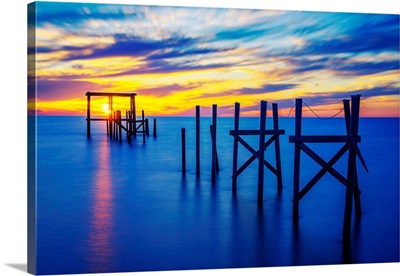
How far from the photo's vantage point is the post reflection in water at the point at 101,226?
6797mm

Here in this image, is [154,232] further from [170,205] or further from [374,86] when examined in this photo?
[374,86]

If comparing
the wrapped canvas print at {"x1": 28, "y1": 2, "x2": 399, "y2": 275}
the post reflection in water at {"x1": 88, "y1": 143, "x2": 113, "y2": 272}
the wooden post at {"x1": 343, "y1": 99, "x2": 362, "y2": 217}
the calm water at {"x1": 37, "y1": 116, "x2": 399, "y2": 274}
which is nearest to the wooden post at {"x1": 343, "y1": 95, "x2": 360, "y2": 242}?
the wrapped canvas print at {"x1": 28, "y1": 2, "x2": 399, "y2": 275}

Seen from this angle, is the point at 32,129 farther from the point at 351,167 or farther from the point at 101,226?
the point at 351,167

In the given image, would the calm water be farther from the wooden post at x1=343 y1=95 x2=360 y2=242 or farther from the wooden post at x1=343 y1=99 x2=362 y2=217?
the wooden post at x1=343 y1=95 x2=360 y2=242

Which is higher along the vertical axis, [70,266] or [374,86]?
[374,86]

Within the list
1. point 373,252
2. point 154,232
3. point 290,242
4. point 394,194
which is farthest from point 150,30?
point 394,194

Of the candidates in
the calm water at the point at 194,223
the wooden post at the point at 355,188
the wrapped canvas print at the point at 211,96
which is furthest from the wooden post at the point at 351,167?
the wooden post at the point at 355,188

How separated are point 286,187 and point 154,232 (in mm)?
3678

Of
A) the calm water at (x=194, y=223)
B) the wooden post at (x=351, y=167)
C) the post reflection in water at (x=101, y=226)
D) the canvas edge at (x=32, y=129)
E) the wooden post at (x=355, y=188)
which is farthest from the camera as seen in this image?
the wooden post at (x=355, y=188)

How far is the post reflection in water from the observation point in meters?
6.80

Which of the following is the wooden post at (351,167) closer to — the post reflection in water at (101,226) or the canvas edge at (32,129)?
the post reflection in water at (101,226)

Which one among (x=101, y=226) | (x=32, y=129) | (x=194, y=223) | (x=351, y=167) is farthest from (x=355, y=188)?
(x=32, y=129)

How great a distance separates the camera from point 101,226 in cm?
796

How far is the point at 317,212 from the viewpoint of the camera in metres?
9.09
